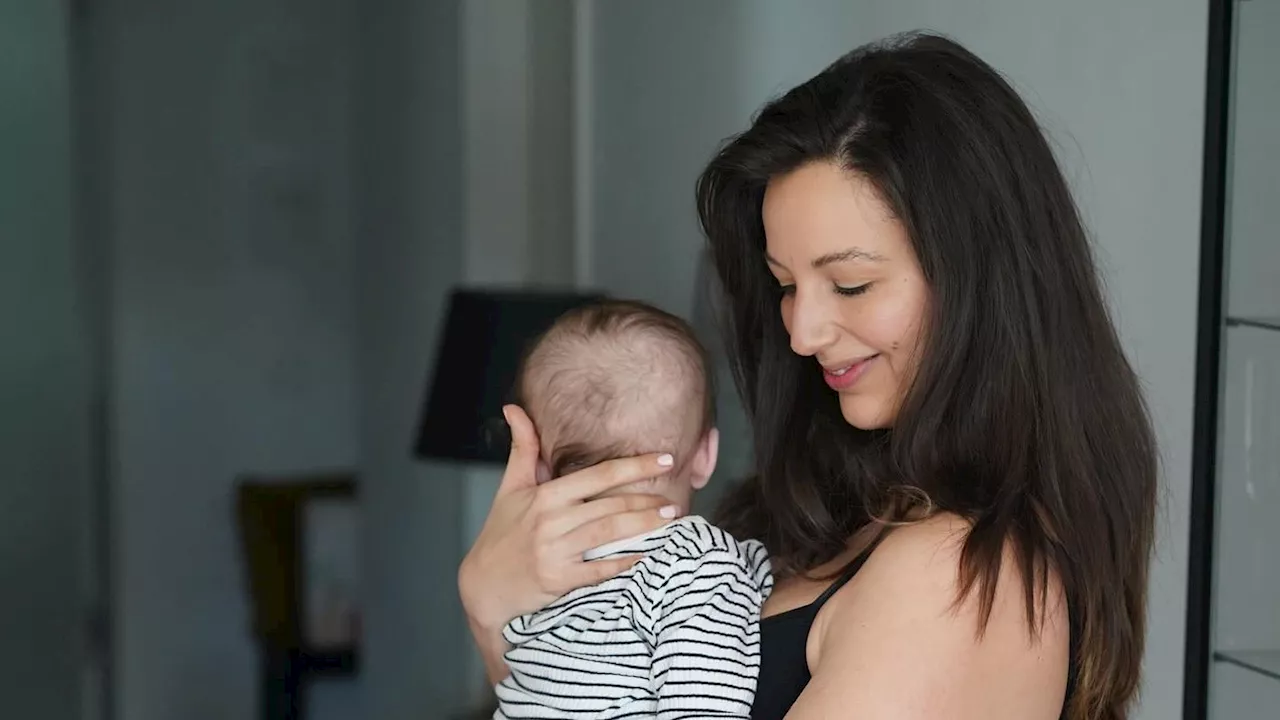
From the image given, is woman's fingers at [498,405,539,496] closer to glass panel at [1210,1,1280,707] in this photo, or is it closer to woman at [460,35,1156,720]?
woman at [460,35,1156,720]

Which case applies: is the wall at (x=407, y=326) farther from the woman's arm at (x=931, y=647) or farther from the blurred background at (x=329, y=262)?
the woman's arm at (x=931, y=647)

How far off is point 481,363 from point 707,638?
4.01 ft

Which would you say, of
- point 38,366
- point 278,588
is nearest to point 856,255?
point 38,366

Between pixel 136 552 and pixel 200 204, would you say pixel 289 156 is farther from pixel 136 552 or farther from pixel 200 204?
pixel 136 552

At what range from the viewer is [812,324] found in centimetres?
128

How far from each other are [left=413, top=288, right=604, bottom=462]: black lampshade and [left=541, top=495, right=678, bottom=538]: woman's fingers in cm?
92

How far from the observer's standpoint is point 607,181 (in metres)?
3.02

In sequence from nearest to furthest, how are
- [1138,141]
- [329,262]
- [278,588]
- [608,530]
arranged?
[608,530]
[1138,141]
[278,588]
[329,262]

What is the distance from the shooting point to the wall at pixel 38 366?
384 centimetres

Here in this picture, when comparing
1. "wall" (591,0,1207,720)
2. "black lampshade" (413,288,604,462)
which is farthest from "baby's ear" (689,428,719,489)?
"black lampshade" (413,288,604,462)

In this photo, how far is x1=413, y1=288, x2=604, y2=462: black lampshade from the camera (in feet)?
7.88

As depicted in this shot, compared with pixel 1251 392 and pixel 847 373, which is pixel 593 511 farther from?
pixel 1251 392

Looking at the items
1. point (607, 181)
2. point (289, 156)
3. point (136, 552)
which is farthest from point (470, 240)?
point (136, 552)

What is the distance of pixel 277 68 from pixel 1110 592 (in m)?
3.99
